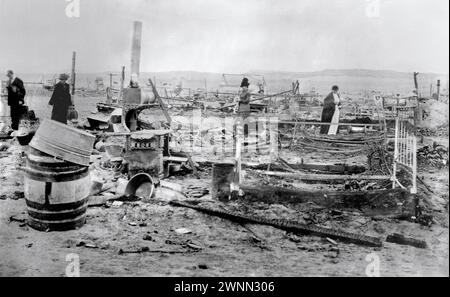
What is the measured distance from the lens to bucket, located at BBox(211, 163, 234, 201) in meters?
6.84

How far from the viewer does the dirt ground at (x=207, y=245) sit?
4453 mm

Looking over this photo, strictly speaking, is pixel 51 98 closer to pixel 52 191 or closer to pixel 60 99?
pixel 60 99

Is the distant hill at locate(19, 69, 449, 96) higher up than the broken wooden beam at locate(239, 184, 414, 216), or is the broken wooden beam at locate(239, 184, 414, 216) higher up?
the distant hill at locate(19, 69, 449, 96)

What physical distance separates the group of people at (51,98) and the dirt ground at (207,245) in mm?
3986

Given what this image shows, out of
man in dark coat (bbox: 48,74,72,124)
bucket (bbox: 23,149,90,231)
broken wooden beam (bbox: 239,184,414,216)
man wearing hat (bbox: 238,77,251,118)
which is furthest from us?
man wearing hat (bbox: 238,77,251,118)

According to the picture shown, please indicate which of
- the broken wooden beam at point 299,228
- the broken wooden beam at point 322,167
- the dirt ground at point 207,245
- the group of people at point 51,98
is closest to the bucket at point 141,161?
the dirt ground at point 207,245

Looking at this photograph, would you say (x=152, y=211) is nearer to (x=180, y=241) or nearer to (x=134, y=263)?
(x=180, y=241)

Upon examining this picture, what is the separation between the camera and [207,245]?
203 inches

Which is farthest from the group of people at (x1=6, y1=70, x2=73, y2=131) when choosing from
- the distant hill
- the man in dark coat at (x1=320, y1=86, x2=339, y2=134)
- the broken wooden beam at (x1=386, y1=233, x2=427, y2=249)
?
the distant hill

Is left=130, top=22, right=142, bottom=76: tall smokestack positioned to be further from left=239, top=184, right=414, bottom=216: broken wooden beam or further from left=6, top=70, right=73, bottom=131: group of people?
left=239, top=184, right=414, bottom=216: broken wooden beam

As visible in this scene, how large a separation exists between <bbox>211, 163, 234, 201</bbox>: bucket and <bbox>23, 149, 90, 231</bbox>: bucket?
2.38m

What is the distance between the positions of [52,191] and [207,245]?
222 cm
